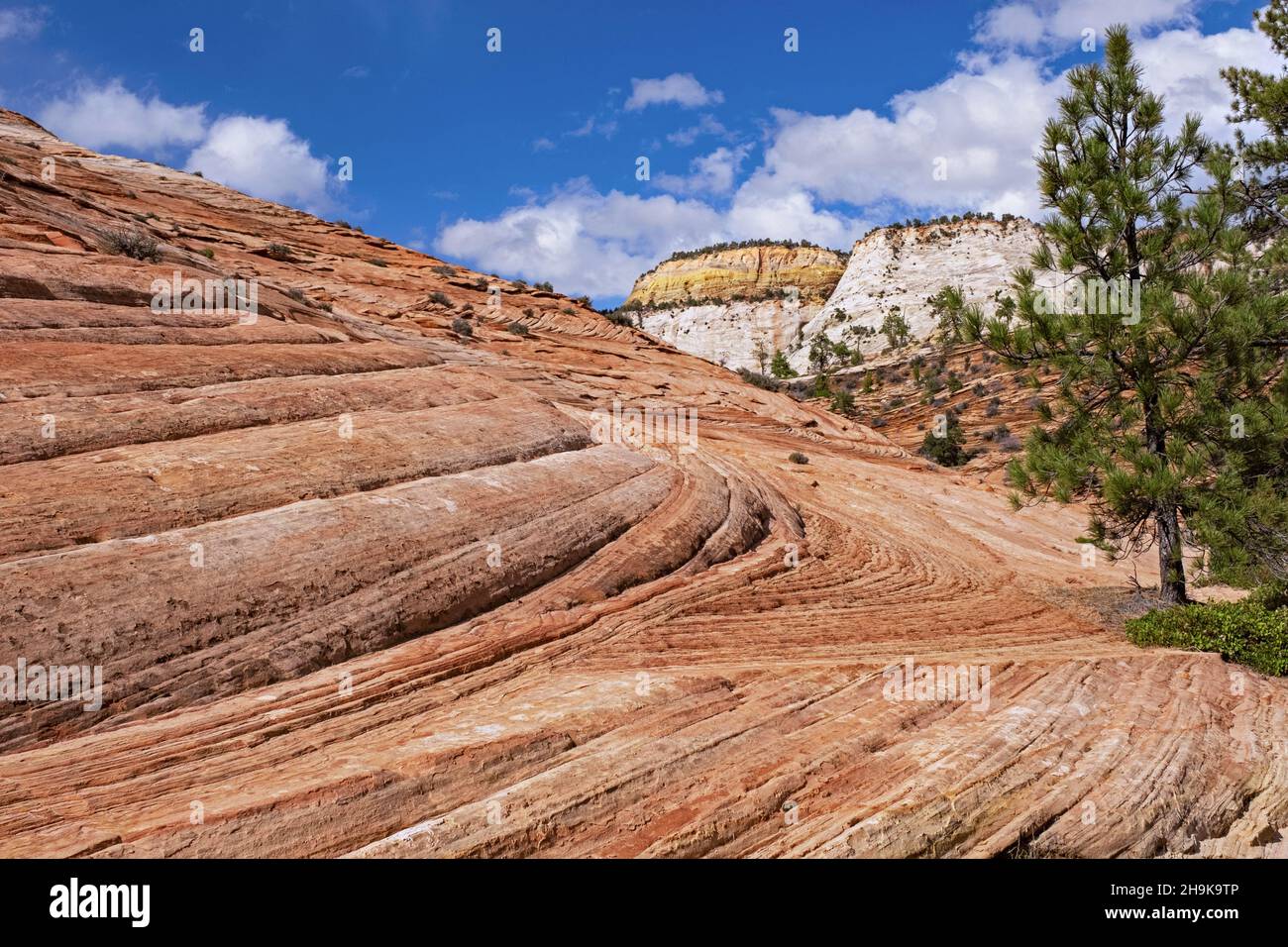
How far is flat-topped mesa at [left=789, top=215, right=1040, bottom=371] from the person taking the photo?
84.2 metres

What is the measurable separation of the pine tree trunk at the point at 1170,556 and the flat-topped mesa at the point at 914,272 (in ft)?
235

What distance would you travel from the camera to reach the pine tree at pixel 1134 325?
39.3 feet

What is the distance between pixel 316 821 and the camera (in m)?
4.84

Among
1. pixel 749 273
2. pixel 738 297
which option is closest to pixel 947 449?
pixel 738 297

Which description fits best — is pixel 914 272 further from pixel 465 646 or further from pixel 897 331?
pixel 465 646

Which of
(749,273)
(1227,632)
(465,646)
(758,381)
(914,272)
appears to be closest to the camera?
(465,646)

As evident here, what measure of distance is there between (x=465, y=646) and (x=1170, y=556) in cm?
1197

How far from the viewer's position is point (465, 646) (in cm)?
776

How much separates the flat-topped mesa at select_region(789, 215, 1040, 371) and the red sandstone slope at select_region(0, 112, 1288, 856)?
75.9m

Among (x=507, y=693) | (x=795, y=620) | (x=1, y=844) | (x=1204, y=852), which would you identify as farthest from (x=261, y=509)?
(x=1204, y=852)

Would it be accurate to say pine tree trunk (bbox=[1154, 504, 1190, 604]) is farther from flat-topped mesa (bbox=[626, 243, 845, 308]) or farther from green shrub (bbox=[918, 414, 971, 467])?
flat-topped mesa (bbox=[626, 243, 845, 308])

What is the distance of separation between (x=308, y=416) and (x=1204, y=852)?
→ 10.9m

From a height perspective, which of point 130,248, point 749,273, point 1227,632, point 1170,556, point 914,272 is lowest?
point 1227,632
